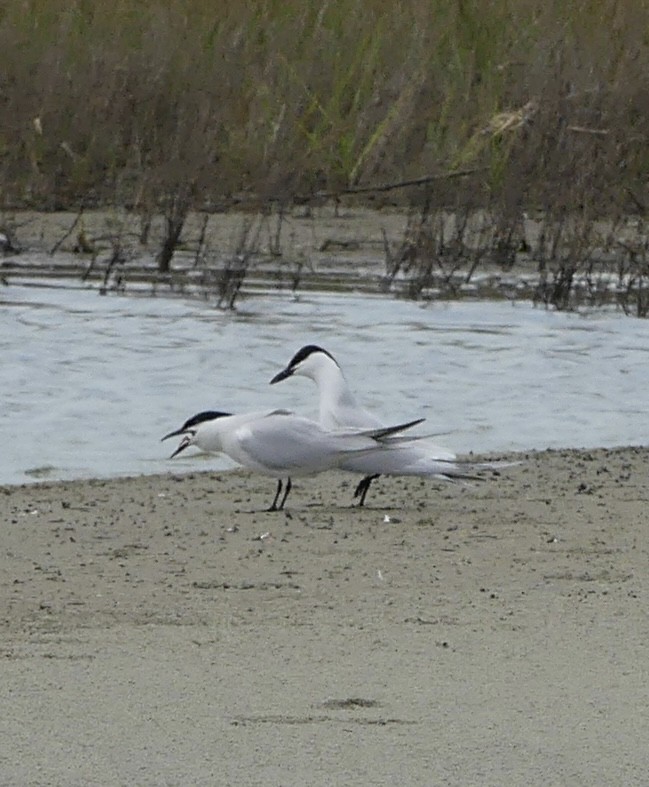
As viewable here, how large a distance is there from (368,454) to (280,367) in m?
2.66

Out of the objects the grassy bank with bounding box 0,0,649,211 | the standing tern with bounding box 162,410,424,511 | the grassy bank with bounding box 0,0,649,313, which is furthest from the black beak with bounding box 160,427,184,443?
the grassy bank with bounding box 0,0,649,211

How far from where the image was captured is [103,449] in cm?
716

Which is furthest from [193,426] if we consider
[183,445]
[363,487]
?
[363,487]

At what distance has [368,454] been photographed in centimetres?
617

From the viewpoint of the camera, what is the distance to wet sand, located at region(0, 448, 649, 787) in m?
3.64

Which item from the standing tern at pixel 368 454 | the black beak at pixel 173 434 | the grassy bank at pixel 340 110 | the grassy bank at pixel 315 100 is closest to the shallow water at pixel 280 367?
the black beak at pixel 173 434

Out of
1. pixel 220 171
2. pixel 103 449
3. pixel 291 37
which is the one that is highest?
pixel 291 37

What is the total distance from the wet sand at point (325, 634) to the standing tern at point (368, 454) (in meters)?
0.11

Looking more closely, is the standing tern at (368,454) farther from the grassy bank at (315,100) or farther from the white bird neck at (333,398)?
the grassy bank at (315,100)

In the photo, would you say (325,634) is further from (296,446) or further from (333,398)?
(333,398)

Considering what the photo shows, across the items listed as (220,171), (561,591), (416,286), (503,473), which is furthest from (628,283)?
(561,591)

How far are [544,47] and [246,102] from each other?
2.05 m

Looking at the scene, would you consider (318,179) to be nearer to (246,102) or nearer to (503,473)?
(246,102)

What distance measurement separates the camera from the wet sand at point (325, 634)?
3.64m
